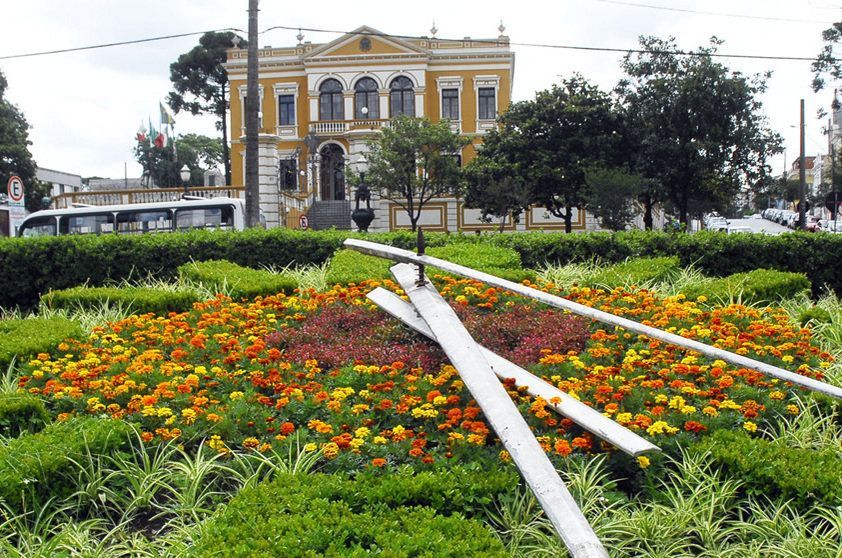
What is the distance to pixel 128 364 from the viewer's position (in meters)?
5.62

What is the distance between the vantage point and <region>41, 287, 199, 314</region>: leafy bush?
306 inches

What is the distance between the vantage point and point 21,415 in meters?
4.68

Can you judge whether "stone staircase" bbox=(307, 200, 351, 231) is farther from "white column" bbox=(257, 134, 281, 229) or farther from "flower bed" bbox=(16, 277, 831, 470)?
"flower bed" bbox=(16, 277, 831, 470)

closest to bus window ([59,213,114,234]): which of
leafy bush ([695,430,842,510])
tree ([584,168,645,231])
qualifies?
tree ([584,168,645,231])

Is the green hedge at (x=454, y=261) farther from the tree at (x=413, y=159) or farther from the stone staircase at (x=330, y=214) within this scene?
the stone staircase at (x=330, y=214)

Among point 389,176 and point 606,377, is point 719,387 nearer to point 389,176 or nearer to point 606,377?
point 606,377

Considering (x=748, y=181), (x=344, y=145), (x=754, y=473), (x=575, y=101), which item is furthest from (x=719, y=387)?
(x=344, y=145)

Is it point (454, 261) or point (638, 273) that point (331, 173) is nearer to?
point (454, 261)


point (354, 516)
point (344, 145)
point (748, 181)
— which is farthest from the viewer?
point (344, 145)

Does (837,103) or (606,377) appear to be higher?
(837,103)

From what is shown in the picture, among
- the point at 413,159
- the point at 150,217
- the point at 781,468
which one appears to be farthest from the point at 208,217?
the point at 781,468

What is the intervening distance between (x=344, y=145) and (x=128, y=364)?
4146 centimetres

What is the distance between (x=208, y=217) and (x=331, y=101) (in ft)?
83.0

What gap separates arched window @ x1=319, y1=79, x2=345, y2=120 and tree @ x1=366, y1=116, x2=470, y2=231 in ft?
29.5
